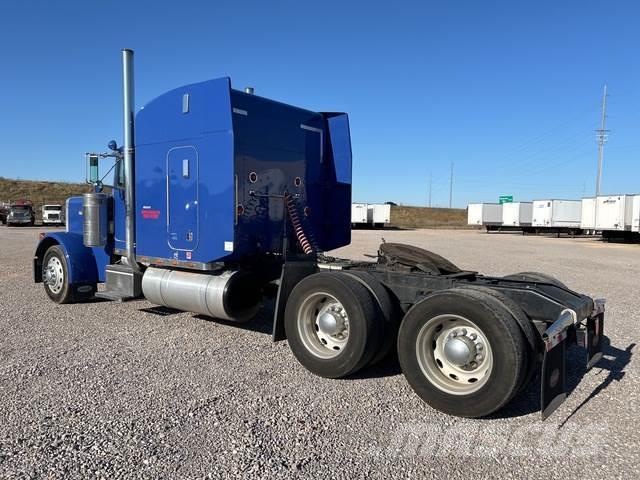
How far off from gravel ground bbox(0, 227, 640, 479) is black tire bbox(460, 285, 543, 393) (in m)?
0.42

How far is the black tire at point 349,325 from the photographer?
16.3 feet

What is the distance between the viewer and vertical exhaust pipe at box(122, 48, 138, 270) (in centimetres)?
760

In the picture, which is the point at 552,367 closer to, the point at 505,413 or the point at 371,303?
the point at 505,413

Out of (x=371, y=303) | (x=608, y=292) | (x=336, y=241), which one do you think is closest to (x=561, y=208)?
(x=608, y=292)

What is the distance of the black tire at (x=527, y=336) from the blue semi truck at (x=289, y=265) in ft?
0.05

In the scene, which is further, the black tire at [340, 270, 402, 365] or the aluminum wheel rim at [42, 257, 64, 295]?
the aluminum wheel rim at [42, 257, 64, 295]

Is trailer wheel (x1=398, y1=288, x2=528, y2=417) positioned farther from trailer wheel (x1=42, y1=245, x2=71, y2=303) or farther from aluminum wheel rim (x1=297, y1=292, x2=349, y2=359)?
trailer wheel (x1=42, y1=245, x2=71, y2=303)

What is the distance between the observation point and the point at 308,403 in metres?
4.61

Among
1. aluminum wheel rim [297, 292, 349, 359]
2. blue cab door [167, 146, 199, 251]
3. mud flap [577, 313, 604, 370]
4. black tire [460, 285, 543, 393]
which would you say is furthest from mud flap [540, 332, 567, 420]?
blue cab door [167, 146, 199, 251]

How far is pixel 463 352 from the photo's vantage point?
4441 millimetres

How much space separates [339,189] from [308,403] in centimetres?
421

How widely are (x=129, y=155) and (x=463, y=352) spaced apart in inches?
223

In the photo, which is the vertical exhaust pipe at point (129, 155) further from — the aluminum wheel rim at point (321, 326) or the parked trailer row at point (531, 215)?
the parked trailer row at point (531, 215)

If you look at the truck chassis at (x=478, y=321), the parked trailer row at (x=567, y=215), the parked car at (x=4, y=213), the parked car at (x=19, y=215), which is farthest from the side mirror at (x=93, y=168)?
the parked car at (x=4, y=213)
